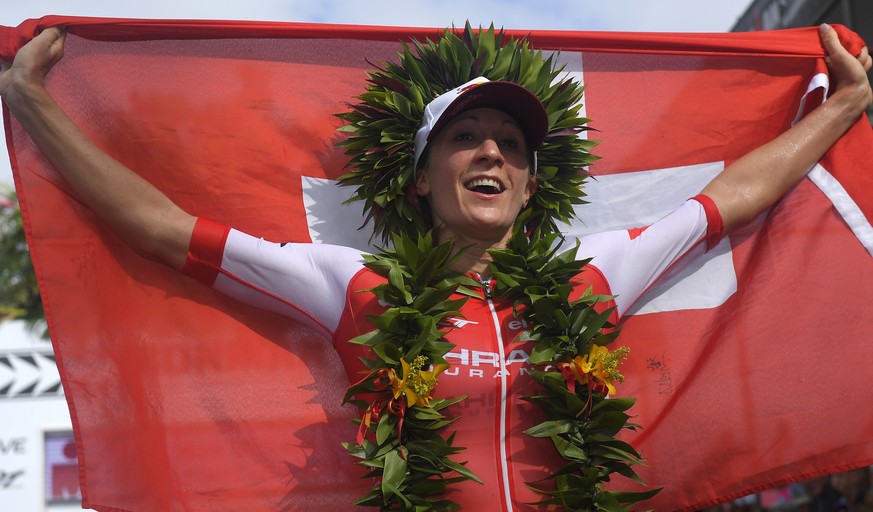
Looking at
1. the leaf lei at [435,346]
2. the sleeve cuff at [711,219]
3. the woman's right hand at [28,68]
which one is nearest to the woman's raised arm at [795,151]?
the sleeve cuff at [711,219]

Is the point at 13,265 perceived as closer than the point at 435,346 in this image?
No

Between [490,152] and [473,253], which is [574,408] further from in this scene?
[490,152]

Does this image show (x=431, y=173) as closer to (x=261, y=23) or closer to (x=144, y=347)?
(x=261, y=23)

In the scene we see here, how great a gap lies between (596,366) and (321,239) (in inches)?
58.0

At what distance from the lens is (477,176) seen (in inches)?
169

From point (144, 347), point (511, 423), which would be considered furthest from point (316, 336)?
point (511, 423)

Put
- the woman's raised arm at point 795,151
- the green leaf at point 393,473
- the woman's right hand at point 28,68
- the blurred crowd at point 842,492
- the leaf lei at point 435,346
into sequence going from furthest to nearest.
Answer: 1. the blurred crowd at point 842,492
2. the woman's raised arm at point 795,151
3. the woman's right hand at point 28,68
4. the leaf lei at point 435,346
5. the green leaf at point 393,473

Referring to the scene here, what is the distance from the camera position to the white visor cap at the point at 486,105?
427 cm

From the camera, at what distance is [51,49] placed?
4355mm

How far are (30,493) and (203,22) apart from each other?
8873mm

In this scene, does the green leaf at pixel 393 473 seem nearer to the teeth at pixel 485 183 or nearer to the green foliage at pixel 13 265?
the teeth at pixel 485 183

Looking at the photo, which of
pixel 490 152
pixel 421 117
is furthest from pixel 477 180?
pixel 421 117

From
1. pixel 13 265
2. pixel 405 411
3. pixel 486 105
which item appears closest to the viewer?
pixel 405 411

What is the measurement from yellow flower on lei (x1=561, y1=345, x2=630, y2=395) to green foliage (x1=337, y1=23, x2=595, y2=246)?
33.4 inches
